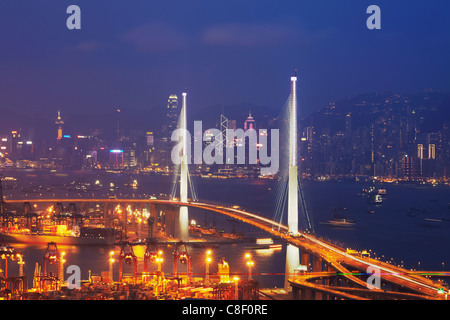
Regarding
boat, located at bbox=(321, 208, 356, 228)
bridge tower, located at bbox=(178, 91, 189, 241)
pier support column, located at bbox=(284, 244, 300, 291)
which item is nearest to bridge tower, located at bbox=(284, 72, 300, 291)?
pier support column, located at bbox=(284, 244, 300, 291)

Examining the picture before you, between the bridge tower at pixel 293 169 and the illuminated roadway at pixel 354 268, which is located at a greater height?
the bridge tower at pixel 293 169

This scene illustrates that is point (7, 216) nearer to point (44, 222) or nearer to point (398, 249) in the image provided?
point (44, 222)

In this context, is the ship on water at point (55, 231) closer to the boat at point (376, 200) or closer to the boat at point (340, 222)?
the boat at point (340, 222)

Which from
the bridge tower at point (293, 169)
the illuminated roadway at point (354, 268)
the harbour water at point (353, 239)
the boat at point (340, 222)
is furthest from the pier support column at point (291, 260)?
the boat at point (340, 222)

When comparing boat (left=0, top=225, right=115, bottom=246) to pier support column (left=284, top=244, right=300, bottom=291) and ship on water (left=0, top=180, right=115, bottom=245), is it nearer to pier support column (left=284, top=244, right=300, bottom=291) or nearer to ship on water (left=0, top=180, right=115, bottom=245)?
ship on water (left=0, top=180, right=115, bottom=245)

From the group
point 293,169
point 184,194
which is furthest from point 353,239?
point 293,169

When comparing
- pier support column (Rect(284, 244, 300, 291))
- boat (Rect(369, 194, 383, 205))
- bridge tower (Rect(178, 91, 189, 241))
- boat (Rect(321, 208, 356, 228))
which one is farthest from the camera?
boat (Rect(369, 194, 383, 205))

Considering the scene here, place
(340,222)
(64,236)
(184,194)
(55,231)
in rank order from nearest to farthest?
(64,236), (55,231), (184,194), (340,222)

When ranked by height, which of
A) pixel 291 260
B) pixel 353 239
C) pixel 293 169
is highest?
pixel 293 169

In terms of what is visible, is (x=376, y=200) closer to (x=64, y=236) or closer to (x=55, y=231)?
(x=55, y=231)

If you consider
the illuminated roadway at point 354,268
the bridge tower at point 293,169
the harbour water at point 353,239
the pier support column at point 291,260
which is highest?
the bridge tower at point 293,169

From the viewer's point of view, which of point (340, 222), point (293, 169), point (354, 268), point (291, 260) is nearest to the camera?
point (354, 268)
